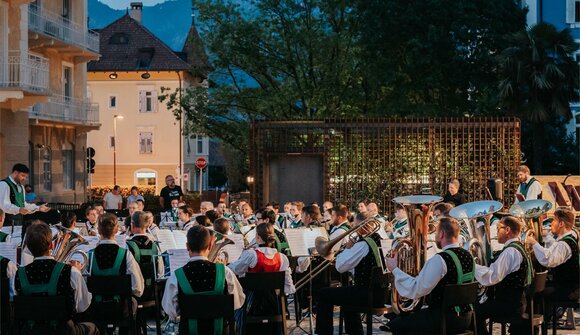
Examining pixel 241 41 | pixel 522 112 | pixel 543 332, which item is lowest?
pixel 543 332

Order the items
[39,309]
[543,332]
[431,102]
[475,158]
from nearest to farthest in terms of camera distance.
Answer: [39,309] → [543,332] → [475,158] → [431,102]

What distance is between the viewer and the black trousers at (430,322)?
9.82 metres

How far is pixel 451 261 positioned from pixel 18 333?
3.88 meters

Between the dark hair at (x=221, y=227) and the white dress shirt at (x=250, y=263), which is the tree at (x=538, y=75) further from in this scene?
the white dress shirt at (x=250, y=263)

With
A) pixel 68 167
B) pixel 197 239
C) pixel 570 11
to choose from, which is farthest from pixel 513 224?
pixel 570 11

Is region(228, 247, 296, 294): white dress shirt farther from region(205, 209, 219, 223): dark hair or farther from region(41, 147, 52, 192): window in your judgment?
region(41, 147, 52, 192): window

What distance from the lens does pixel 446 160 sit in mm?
26406

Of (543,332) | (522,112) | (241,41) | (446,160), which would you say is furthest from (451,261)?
(241,41)

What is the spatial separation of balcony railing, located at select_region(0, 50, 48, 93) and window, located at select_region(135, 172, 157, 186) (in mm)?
36142

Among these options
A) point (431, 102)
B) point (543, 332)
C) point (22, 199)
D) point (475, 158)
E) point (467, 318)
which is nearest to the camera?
point (467, 318)

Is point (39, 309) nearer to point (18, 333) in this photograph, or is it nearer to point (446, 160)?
point (18, 333)

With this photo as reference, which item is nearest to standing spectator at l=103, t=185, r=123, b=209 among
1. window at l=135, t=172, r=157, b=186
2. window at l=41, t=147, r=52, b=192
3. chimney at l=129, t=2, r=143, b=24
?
window at l=41, t=147, r=52, b=192

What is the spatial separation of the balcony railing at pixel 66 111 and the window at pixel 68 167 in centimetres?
131

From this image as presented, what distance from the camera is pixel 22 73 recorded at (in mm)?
31094
